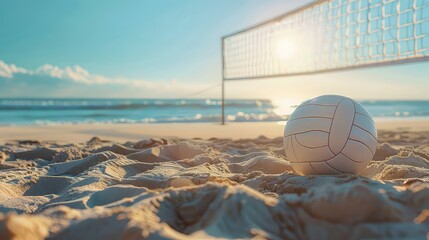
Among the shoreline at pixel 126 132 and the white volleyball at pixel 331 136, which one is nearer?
the white volleyball at pixel 331 136

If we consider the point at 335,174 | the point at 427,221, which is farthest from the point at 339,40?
the point at 427,221

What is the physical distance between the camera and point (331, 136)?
9.05 ft

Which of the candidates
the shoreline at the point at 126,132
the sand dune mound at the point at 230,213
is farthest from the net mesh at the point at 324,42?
the sand dune mound at the point at 230,213

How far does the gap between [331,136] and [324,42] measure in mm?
5833

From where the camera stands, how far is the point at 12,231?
116 cm

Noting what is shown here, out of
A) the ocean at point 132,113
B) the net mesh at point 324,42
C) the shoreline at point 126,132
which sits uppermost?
the net mesh at point 324,42

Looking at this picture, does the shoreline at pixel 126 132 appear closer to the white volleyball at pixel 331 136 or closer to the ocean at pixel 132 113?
the ocean at pixel 132 113

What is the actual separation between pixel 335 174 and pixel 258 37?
326 inches

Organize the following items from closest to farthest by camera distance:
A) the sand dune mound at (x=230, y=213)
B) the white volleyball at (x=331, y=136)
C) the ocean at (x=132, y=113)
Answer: the sand dune mound at (x=230, y=213) → the white volleyball at (x=331, y=136) → the ocean at (x=132, y=113)

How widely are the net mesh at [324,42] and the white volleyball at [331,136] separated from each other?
3345mm

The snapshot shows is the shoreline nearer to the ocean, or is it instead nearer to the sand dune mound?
the ocean

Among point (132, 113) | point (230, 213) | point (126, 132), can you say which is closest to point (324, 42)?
point (126, 132)

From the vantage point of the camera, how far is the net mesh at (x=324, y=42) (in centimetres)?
637

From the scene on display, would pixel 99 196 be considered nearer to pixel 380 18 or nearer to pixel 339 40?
pixel 380 18
